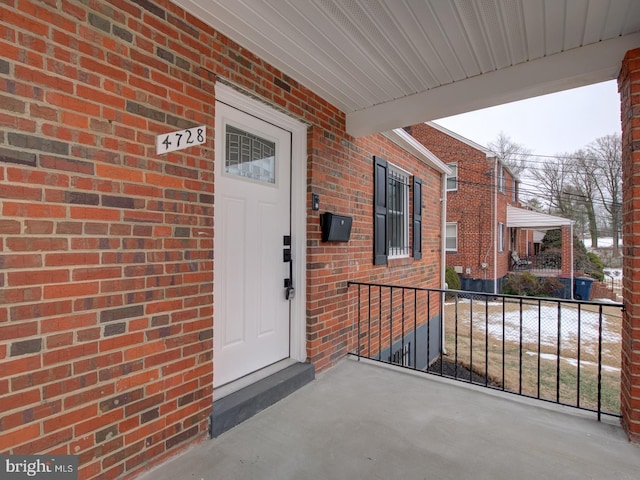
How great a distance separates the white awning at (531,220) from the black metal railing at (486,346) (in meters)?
5.22

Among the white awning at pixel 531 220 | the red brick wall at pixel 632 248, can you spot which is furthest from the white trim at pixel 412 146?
the white awning at pixel 531 220

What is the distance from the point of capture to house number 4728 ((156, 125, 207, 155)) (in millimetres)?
1648

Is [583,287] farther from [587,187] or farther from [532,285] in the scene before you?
[587,187]

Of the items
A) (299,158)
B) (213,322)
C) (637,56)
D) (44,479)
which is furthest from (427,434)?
(637,56)

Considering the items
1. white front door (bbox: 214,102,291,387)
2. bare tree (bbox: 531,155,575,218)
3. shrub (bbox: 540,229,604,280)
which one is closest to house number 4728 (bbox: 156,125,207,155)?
white front door (bbox: 214,102,291,387)

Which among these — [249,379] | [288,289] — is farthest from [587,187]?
[249,379]

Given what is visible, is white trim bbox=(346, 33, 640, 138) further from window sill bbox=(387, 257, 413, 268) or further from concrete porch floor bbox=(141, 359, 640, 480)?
concrete porch floor bbox=(141, 359, 640, 480)

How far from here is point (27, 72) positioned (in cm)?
122

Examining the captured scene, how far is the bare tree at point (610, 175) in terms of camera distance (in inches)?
640

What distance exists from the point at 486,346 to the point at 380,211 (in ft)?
6.54

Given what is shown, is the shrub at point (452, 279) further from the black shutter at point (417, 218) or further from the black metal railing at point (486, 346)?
the black shutter at point (417, 218)

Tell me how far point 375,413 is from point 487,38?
261cm

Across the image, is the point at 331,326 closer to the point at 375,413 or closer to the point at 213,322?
the point at 375,413

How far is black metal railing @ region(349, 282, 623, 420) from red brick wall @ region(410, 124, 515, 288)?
295 cm
